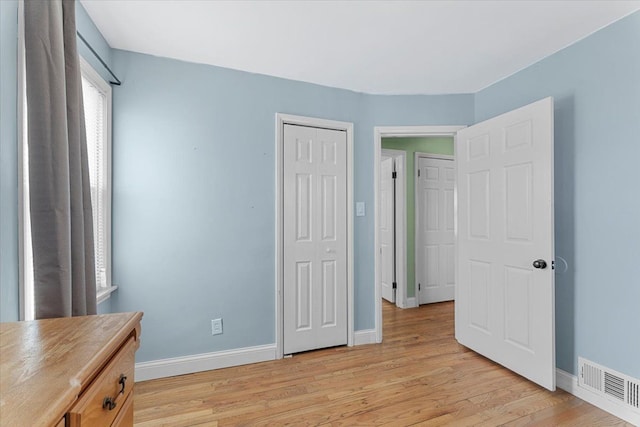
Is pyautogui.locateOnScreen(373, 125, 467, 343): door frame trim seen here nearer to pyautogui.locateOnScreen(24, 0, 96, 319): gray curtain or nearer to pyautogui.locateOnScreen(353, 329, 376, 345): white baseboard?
pyautogui.locateOnScreen(353, 329, 376, 345): white baseboard

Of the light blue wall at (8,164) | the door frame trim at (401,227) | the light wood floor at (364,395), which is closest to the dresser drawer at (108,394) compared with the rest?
the light blue wall at (8,164)

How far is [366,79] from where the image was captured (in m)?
2.70

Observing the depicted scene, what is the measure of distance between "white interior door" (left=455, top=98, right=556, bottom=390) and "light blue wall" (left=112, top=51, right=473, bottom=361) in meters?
1.47

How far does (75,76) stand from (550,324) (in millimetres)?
→ 3042

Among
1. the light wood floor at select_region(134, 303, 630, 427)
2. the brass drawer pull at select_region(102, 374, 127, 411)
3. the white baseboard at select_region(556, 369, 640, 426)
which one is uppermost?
the brass drawer pull at select_region(102, 374, 127, 411)

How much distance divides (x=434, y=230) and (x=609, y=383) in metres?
2.47

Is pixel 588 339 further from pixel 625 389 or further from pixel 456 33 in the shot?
pixel 456 33

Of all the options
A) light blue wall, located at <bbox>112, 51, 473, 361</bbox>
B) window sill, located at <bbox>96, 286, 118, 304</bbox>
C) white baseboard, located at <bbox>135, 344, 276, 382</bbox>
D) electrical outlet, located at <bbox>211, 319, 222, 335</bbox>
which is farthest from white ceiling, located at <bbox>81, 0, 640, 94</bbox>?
white baseboard, located at <bbox>135, 344, 276, 382</bbox>

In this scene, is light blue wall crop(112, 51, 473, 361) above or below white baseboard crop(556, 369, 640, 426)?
above

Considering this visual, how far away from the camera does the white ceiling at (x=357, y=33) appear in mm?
1782

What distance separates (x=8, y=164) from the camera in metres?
1.19

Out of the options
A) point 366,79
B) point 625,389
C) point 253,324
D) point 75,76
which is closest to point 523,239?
point 625,389

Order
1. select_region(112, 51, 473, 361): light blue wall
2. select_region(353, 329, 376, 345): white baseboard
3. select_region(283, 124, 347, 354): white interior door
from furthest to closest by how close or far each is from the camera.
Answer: select_region(353, 329, 376, 345): white baseboard → select_region(283, 124, 347, 354): white interior door → select_region(112, 51, 473, 361): light blue wall

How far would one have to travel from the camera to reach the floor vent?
1.81 meters
